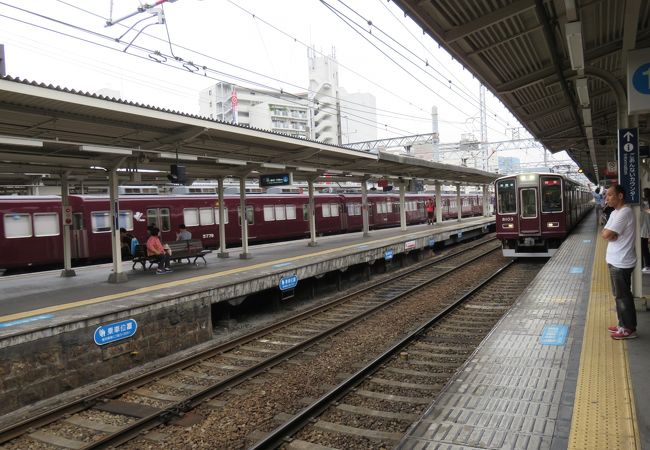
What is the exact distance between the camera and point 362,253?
1463 centimetres

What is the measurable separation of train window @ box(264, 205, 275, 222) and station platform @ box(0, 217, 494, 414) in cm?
821

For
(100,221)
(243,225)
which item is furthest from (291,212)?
(100,221)

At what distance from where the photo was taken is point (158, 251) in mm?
11453

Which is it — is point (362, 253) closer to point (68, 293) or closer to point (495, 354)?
point (68, 293)

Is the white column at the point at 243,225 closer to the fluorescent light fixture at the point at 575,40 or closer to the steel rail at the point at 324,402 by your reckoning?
the steel rail at the point at 324,402

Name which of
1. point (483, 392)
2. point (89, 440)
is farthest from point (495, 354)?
point (89, 440)

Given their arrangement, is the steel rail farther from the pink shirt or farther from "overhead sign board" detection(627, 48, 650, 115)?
the pink shirt

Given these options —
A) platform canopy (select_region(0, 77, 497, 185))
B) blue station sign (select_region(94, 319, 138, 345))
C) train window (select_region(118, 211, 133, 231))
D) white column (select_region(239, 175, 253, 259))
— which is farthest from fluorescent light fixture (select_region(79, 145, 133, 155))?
train window (select_region(118, 211, 133, 231))

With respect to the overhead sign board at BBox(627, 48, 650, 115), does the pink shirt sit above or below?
below

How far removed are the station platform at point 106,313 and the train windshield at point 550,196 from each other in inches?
288

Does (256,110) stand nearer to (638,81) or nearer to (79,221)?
(79,221)

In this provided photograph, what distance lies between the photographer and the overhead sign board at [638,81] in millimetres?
5461

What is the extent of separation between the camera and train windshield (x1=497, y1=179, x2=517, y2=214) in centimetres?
1581

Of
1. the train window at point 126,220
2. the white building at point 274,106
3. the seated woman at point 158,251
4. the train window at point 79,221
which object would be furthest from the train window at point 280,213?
the white building at point 274,106
